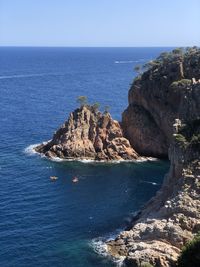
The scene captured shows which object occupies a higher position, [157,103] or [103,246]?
[157,103]

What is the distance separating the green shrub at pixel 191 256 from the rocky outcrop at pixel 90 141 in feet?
175

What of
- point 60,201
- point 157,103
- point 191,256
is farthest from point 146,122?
point 191,256

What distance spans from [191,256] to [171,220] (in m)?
9.54

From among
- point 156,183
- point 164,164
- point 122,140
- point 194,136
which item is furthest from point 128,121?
point 194,136

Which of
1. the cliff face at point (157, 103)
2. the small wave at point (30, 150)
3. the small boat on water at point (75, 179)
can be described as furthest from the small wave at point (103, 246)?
the small wave at point (30, 150)

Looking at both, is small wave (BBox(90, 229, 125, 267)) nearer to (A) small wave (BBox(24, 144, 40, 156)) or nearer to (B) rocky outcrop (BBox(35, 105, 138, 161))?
(B) rocky outcrop (BBox(35, 105, 138, 161))

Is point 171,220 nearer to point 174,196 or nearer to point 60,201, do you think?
point 174,196

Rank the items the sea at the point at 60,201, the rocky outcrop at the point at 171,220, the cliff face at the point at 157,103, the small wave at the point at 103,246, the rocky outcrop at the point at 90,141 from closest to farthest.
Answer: the rocky outcrop at the point at 171,220
the small wave at the point at 103,246
the sea at the point at 60,201
the cliff face at the point at 157,103
the rocky outcrop at the point at 90,141

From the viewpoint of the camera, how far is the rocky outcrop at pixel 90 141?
360 feet

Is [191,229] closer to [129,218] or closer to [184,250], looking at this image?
[184,250]

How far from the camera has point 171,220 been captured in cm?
6481

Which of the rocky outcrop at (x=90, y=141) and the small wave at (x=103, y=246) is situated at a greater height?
the rocky outcrop at (x=90, y=141)

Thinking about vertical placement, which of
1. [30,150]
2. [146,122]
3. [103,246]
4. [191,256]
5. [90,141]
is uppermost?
[146,122]

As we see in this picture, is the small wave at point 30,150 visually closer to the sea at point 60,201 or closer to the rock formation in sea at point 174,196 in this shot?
the sea at point 60,201
